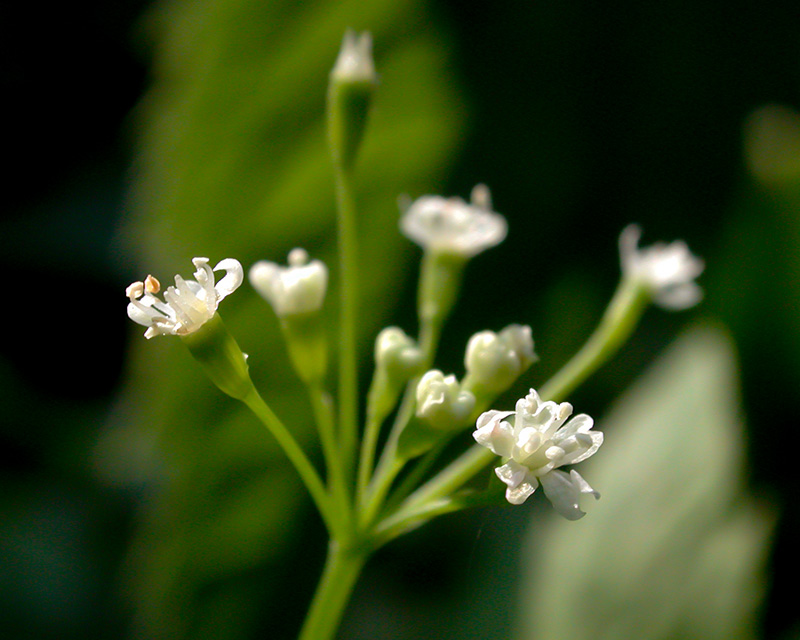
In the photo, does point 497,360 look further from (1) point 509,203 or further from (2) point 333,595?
(1) point 509,203

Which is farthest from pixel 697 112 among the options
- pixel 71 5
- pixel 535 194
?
pixel 71 5

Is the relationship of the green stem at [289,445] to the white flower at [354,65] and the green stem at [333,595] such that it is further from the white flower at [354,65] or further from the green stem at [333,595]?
the white flower at [354,65]

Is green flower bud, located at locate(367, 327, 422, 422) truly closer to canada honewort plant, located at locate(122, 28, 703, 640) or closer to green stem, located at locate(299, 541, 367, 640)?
canada honewort plant, located at locate(122, 28, 703, 640)

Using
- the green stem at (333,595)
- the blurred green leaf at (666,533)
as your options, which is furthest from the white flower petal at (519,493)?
the blurred green leaf at (666,533)

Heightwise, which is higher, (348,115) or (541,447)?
(348,115)

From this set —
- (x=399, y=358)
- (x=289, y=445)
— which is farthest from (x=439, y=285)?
(x=289, y=445)

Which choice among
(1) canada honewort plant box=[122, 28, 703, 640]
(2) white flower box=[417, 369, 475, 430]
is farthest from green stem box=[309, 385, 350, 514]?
(2) white flower box=[417, 369, 475, 430]
